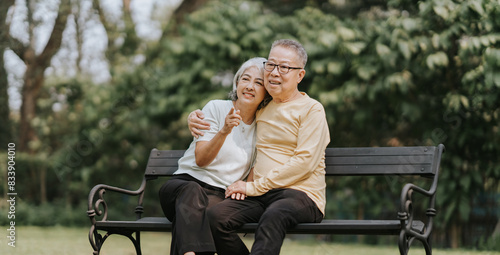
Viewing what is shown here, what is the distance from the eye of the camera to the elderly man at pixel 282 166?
10.8 ft

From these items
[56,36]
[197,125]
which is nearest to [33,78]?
[56,36]

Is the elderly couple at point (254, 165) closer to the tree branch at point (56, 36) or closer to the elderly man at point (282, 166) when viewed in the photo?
the elderly man at point (282, 166)

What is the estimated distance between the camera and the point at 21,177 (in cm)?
1081

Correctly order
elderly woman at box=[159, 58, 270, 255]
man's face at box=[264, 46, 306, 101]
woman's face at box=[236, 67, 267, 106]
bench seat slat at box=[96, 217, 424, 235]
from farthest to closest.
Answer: woman's face at box=[236, 67, 267, 106]
man's face at box=[264, 46, 306, 101]
elderly woman at box=[159, 58, 270, 255]
bench seat slat at box=[96, 217, 424, 235]

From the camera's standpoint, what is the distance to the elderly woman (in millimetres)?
3367

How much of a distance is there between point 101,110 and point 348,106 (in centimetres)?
380

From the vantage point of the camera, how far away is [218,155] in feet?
11.9

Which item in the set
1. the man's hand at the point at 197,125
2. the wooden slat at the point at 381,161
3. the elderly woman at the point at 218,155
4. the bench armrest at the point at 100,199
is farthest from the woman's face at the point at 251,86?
the bench armrest at the point at 100,199

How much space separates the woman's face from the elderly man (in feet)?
0.26

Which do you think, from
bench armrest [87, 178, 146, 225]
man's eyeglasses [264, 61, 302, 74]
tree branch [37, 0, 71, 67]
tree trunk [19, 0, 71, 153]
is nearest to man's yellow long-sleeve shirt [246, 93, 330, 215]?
man's eyeglasses [264, 61, 302, 74]

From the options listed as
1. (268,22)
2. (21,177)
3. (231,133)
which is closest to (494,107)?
(268,22)

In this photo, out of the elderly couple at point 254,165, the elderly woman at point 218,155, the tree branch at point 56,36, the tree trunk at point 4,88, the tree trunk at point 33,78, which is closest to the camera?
the elderly couple at point 254,165

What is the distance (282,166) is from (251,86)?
0.54 m

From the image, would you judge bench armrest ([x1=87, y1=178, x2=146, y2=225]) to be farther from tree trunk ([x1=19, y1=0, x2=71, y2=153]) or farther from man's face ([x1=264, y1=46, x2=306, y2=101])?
tree trunk ([x1=19, y1=0, x2=71, y2=153])
